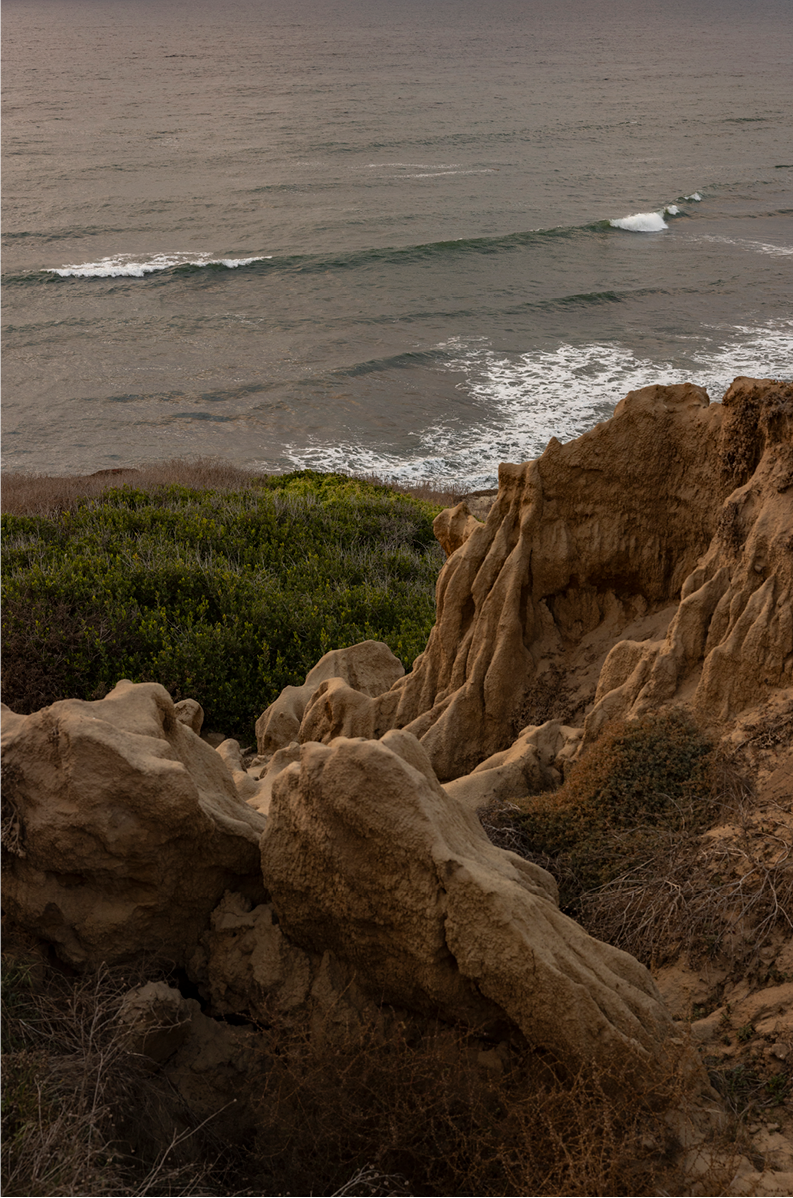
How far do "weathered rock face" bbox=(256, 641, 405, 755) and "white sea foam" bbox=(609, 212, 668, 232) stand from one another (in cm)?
4125

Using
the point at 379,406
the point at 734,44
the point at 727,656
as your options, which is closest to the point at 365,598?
the point at 727,656

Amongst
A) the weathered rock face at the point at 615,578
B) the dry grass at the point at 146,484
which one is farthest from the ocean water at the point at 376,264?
the weathered rock face at the point at 615,578

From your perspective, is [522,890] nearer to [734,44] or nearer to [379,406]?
[379,406]

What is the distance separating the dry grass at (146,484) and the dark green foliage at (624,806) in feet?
47.8

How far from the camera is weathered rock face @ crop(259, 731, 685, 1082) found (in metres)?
4.50

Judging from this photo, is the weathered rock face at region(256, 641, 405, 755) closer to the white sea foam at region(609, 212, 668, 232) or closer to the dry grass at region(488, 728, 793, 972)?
the dry grass at region(488, 728, 793, 972)

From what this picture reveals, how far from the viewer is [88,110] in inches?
2827

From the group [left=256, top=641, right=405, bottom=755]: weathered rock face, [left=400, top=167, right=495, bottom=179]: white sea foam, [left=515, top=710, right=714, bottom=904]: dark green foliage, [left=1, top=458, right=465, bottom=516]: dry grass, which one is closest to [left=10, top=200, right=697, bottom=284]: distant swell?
[left=400, top=167, right=495, bottom=179]: white sea foam

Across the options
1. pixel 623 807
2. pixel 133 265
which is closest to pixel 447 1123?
pixel 623 807

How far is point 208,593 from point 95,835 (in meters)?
10.5

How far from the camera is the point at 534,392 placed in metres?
31.0

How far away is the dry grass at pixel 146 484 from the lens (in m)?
20.3

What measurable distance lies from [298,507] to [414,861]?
14868 mm

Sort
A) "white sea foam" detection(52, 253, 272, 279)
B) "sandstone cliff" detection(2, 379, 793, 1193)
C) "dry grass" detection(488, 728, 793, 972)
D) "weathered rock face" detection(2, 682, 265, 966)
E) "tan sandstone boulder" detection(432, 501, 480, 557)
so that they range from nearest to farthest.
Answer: "sandstone cliff" detection(2, 379, 793, 1193) < "weathered rock face" detection(2, 682, 265, 966) < "dry grass" detection(488, 728, 793, 972) < "tan sandstone boulder" detection(432, 501, 480, 557) < "white sea foam" detection(52, 253, 272, 279)
